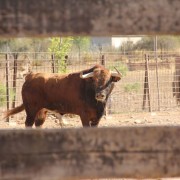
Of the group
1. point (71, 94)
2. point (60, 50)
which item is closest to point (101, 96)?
point (71, 94)

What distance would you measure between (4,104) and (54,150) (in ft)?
41.5

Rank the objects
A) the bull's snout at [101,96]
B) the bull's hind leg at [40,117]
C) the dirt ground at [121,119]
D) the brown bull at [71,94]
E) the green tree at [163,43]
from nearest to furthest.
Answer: the bull's snout at [101,96]
the brown bull at [71,94]
the bull's hind leg at [40,117]
the dirt ground at [121,119]
the green tree at [163,43]

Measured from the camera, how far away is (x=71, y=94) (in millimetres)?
9484

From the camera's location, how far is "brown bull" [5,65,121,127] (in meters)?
9.05

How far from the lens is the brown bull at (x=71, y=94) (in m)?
9.05

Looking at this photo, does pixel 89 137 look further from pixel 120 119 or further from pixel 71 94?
pixel 120 119

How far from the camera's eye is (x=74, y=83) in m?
9.45

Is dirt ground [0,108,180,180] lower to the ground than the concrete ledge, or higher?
lower

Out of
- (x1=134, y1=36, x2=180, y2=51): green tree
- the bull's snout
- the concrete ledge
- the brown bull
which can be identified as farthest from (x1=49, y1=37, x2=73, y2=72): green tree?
(x1=134, y1=36, x2=180, y2=51): green tree

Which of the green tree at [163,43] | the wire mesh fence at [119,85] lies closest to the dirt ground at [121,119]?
the wire mesh fence at [119,85]

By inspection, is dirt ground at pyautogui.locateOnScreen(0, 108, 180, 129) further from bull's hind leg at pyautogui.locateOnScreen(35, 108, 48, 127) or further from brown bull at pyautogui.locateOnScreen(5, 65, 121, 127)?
brown bull at pyautogui.locateOnScreen(5, 65, 121, 127)

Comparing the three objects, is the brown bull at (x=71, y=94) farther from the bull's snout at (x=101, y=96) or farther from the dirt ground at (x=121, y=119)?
the dirt ground at (x=121, y=119)

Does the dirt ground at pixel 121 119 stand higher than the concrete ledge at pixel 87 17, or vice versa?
the concrete ledge at pixel 87 17

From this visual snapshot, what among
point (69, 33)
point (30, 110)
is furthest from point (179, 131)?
point (30, 110)
